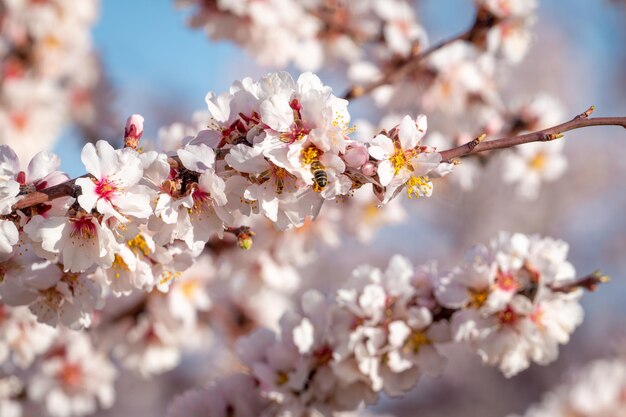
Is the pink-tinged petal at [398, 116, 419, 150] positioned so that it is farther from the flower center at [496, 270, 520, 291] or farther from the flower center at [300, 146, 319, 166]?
the flower center at [496, 270, 520, 291]

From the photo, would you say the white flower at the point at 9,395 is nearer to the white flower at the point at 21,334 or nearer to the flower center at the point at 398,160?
the white flower at the point at 21,334

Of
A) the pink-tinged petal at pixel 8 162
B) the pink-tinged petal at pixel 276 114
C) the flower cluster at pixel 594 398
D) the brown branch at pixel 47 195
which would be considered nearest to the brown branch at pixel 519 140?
the pink-tinged petal at pixel 276 114

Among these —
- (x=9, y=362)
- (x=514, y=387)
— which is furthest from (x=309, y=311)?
(x=514, y=387)

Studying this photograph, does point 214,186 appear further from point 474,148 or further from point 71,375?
point 71,375

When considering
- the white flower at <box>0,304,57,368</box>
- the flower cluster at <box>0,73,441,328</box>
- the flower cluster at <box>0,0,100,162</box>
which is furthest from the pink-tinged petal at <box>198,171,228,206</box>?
the flower cluster at <box>0,0,100,162</box>

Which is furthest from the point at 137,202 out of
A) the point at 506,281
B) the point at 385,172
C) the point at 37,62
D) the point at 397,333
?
the point at 37,62

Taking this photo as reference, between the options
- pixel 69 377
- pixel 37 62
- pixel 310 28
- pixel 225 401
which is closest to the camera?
pixel 225 401
